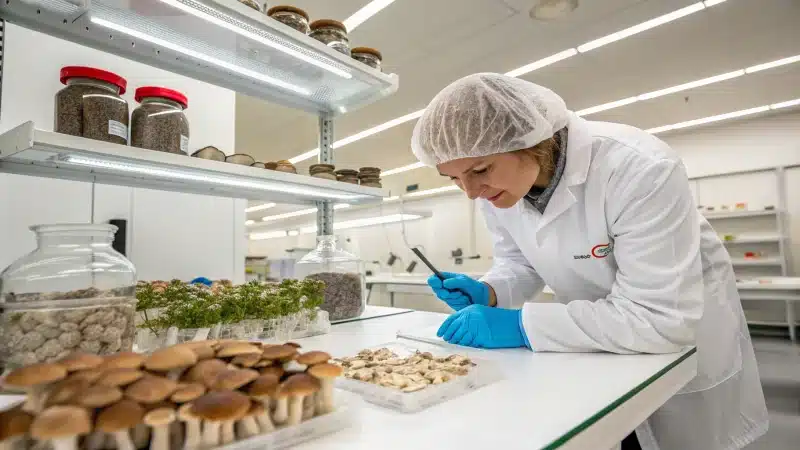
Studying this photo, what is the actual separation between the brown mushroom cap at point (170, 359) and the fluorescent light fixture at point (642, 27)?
177 inches

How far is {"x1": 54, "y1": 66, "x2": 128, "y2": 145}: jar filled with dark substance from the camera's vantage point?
3.41ft

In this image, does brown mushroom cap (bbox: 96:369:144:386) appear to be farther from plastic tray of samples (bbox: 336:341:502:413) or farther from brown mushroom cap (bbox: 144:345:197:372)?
plastic tray of samples (bbox: 336:341:502:413)

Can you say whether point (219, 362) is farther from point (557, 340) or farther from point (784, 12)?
point (784, 12)

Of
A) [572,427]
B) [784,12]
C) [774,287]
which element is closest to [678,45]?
[784,12]

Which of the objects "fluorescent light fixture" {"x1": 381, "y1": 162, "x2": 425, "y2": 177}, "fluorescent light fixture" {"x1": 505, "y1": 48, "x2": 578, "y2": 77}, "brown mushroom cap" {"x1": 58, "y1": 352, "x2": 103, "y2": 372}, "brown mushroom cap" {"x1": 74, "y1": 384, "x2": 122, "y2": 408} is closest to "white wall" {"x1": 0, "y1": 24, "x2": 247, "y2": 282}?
"brown mushroom cap" {"x1": 58, "y1": 352, "x2": 103, "y2": 372}

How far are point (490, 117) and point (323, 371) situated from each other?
0.84 m

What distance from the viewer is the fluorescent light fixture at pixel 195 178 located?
1.18m

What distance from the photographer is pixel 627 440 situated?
1.34 metres

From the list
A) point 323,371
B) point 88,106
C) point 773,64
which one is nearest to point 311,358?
point 323,371

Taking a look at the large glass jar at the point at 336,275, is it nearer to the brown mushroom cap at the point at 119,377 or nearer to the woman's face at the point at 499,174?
the woman's face at the point at 499,174

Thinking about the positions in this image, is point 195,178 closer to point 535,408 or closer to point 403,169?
point 535,408

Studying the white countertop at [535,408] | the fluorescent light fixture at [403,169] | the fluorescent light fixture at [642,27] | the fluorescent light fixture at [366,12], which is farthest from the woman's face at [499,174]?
the fluorescent light fixture at [403,169]

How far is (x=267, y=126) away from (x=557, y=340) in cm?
624

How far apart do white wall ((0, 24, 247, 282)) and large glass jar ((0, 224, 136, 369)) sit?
1482mm
